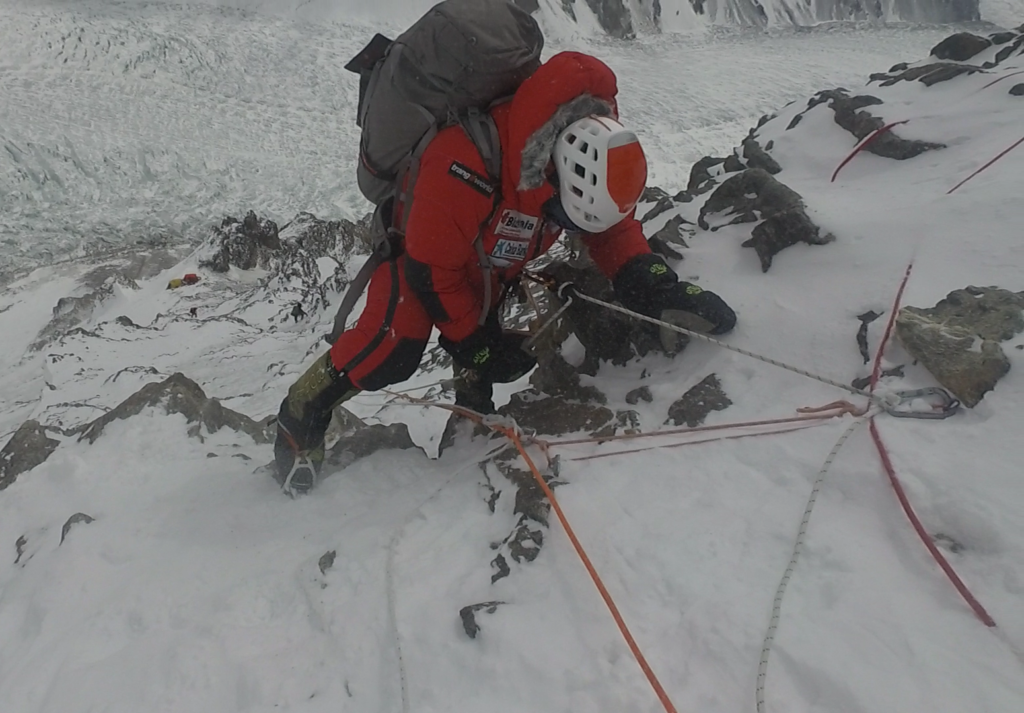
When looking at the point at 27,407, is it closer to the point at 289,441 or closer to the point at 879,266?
the point at 289,441

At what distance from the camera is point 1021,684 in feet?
3.97

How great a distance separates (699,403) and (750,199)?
1.30 meters

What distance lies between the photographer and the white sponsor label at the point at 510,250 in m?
2.32


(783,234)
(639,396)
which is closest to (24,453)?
(639,396)

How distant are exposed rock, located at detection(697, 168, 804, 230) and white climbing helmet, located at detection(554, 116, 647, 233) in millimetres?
1006

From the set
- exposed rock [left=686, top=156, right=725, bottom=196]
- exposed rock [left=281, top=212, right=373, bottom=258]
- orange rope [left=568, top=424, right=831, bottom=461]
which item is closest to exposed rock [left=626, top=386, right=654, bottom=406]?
orange rope [left=568, top=424, right=831, bottom=461]

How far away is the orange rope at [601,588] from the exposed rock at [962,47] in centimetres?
387

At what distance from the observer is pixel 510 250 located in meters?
2.35

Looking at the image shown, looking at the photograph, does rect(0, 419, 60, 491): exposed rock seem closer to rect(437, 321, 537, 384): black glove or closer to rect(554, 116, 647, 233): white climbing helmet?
rect(437, 321, 537, 384): black glove

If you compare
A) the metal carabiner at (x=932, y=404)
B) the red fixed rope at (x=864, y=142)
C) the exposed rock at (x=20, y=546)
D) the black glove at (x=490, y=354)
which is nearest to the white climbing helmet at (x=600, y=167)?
the black glove at (x=490, y=354)

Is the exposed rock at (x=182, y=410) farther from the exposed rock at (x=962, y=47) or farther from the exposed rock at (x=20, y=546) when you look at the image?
the exposed rock at (x=962, y=47)

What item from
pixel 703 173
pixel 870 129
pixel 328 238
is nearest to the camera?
pixel 870 129

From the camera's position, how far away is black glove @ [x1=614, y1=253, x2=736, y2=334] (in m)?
2.38

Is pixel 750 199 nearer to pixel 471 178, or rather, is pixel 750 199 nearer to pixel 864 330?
pixel 864 330
